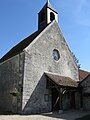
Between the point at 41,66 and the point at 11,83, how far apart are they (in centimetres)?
335

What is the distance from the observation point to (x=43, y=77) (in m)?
15.9

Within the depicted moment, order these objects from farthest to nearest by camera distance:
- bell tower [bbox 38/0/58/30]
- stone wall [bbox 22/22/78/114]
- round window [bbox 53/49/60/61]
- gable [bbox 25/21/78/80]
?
bell tower [bbox 38/0/58/30]
round window [bbox 53/49/60/61]
gable [bbox 25/21/78/80]
stone wall [bbox 22/22/78/114]

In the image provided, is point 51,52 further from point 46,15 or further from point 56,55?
point 46,15

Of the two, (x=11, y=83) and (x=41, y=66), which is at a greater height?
(x=41, y=66)

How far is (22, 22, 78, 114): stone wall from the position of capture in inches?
566

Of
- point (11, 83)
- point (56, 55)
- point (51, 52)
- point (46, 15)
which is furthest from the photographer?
point (46, 15)

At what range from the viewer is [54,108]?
16.8 metres

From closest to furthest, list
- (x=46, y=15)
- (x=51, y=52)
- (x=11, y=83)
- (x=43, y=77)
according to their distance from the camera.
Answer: (x=43, y=77)
(x=11, y=83)
(x=51, y=52)
(x=46, y=15)

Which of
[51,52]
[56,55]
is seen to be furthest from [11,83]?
[56,55]

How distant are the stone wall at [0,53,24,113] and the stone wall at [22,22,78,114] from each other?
2.17ft

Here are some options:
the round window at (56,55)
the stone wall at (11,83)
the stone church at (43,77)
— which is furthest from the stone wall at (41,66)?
the stone wall at (11,83)

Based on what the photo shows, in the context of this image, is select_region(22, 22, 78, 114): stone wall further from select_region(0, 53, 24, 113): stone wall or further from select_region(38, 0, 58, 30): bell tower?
select_region(38, 0, 58, 30): bell tower

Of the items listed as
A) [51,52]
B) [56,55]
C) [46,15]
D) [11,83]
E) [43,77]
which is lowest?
[11,83]

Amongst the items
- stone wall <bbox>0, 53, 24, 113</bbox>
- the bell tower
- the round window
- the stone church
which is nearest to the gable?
the stone church
